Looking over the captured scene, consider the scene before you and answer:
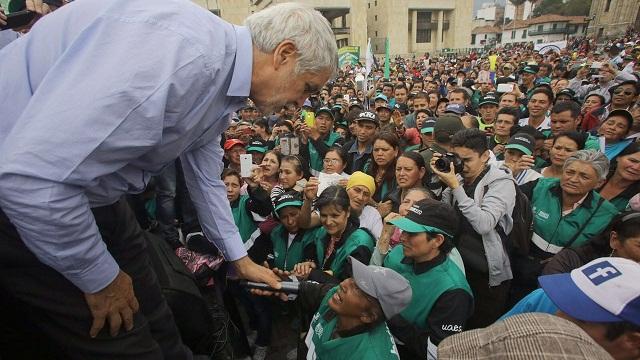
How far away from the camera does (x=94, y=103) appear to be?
994mm

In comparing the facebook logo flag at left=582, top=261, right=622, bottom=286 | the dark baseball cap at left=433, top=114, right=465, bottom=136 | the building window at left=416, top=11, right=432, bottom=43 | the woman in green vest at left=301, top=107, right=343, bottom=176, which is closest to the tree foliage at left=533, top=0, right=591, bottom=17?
the building window at left=416, top=11, right=432, bottom=43

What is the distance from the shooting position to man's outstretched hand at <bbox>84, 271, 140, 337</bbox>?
1.29 meters

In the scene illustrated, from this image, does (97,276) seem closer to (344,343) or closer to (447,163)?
(344,343)

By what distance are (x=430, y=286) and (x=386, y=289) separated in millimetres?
552

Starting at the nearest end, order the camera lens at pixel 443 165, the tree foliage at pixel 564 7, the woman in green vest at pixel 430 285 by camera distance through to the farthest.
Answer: the woman in green vest at pixel 430 285 < the camera lens at pixel 443 165 < the tree foliage at pixel 564 7

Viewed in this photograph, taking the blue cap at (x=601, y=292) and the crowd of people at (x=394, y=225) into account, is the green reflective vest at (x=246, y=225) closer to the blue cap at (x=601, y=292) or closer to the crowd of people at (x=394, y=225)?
the crowd of people at (x=394, y=225)

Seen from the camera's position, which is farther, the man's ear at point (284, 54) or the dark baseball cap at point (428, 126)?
the dark baseball cap at point (428, 126)

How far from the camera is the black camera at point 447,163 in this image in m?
3.12

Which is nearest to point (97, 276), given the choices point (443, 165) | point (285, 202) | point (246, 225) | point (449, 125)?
point (285, 202)

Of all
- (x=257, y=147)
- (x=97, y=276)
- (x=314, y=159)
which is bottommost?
(x=314, y=159)

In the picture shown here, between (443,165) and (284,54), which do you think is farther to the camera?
(443,165)

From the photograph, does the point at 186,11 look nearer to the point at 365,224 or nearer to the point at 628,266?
the point at 628,266

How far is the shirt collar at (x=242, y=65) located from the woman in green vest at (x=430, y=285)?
142 cm

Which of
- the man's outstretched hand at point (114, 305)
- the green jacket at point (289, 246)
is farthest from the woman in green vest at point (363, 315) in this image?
the green jacket at point (289, 246)
